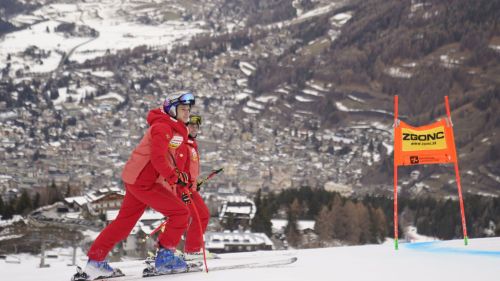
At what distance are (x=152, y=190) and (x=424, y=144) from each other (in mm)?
3812

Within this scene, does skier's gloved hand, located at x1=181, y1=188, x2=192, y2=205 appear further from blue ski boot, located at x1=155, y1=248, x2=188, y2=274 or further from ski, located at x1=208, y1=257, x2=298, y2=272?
ski, located at x1=208, y1=257, x2=298, y2=272

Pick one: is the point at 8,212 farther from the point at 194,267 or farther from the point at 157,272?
the point at 157,272

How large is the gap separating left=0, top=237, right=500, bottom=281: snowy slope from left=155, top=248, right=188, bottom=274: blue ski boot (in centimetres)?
10

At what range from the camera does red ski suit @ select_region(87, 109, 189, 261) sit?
5.82m

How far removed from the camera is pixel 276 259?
7.34 m

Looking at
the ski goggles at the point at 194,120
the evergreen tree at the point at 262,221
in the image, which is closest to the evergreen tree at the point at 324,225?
the evergreen tree at the point at 262,221

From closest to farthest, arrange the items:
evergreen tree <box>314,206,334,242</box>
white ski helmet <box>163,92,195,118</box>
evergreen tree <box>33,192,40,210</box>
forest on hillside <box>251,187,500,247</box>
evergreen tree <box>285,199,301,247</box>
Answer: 1. white ski helmet <box>163,92,195,118</box>
2. evergreen tree <box>33,192,40,210</box>
3. evergreen tree <box>285,199,301,247</box>
4. evergreen tree <box>314,206,334,242</box>
5. forest on hillside <box>251,187,500,247</box>

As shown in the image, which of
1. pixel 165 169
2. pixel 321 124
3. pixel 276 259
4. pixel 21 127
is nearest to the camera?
pixel 165 169

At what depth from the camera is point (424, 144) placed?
855 cm

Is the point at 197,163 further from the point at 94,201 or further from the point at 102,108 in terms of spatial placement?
the point at 102,108

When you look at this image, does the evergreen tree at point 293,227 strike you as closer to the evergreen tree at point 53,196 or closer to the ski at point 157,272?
the evergreen tree at point 53,196

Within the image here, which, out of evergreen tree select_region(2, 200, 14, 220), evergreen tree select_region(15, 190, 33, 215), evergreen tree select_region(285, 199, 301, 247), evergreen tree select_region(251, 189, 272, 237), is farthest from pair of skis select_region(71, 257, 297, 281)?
evergreen tree select_region(285, 199, 301, 247)

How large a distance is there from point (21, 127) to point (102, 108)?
82.6 ft

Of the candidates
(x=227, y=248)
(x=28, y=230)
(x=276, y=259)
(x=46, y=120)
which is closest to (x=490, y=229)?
(x=227, y=248)
